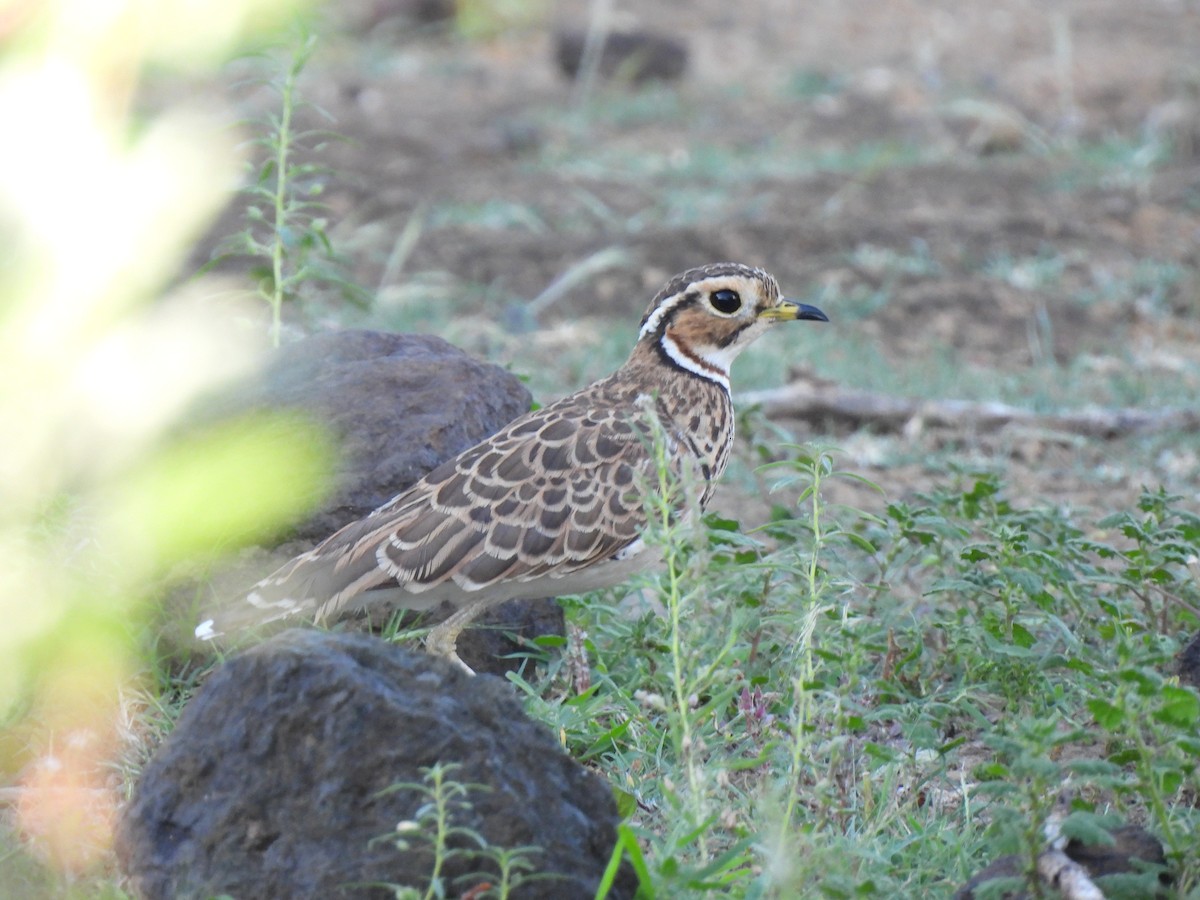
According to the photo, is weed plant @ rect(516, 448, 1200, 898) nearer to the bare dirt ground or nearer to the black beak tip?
the black beak tip

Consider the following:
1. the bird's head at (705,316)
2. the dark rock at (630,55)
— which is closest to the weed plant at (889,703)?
the bird's head at (705,316)

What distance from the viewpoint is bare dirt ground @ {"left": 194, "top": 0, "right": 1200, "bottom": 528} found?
7988 millimetres

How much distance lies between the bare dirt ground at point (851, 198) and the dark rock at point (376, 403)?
2.10 metres

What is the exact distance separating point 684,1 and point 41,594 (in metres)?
13.7

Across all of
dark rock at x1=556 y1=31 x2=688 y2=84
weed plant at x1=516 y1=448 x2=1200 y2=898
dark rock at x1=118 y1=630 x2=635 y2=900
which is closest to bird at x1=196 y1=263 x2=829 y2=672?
weed plant at x1=516 y1=448 x2=1200 y2=898

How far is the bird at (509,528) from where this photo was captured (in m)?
4.27

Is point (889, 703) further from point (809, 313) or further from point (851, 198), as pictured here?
point (851, 198)

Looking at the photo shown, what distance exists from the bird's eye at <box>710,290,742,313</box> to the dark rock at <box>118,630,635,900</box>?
202 centimetres

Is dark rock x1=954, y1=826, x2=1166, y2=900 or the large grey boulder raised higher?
the large grey boulder

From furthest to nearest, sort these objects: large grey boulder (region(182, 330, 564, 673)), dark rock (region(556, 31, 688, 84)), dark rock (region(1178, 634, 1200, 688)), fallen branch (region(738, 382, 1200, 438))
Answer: dark rock (region(556, 31, 688, 84)), fallen branch (region(738, 382, 1200, 438)), large grey boulder (region(182, 330, 564, 673)), dark rock (region(1178, 634, 1200, 688))

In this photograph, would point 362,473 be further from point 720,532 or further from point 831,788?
point 831,788

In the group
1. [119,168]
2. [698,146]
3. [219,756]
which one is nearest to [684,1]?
[698,146]

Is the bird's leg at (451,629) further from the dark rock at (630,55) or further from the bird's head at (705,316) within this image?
the dark rock at (630,55)

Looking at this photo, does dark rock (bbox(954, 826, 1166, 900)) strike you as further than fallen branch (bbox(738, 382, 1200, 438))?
No
